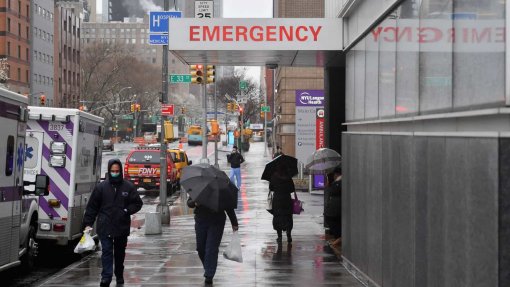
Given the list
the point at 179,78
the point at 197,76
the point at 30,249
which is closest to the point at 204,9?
the point at 197,76

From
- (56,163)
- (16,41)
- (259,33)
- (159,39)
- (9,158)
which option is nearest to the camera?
(9,158)

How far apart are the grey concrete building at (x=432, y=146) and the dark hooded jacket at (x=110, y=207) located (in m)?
3.40

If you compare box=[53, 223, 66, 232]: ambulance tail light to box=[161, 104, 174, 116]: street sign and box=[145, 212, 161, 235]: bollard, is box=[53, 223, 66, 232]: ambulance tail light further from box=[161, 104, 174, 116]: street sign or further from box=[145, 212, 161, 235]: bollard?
box=[161, 104, 174, 116]: street sign

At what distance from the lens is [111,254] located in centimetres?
1059

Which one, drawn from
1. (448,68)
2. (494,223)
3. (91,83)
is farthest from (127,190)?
(91,83)

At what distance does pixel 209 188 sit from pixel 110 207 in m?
1.39

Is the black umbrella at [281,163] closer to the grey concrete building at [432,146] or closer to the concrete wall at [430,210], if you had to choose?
the grey concrete building at [432,146]

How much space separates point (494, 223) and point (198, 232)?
240 inches

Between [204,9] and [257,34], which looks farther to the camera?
[204,9]

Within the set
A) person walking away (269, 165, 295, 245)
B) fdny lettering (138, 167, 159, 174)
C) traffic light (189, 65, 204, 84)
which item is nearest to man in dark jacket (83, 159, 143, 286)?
person walking away (269, 165, 295, 245)

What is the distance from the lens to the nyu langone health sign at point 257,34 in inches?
528

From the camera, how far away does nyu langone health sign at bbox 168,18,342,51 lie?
13422mm

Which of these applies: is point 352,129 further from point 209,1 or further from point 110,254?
point 209,1

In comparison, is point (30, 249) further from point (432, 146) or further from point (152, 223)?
point (432, 146)
